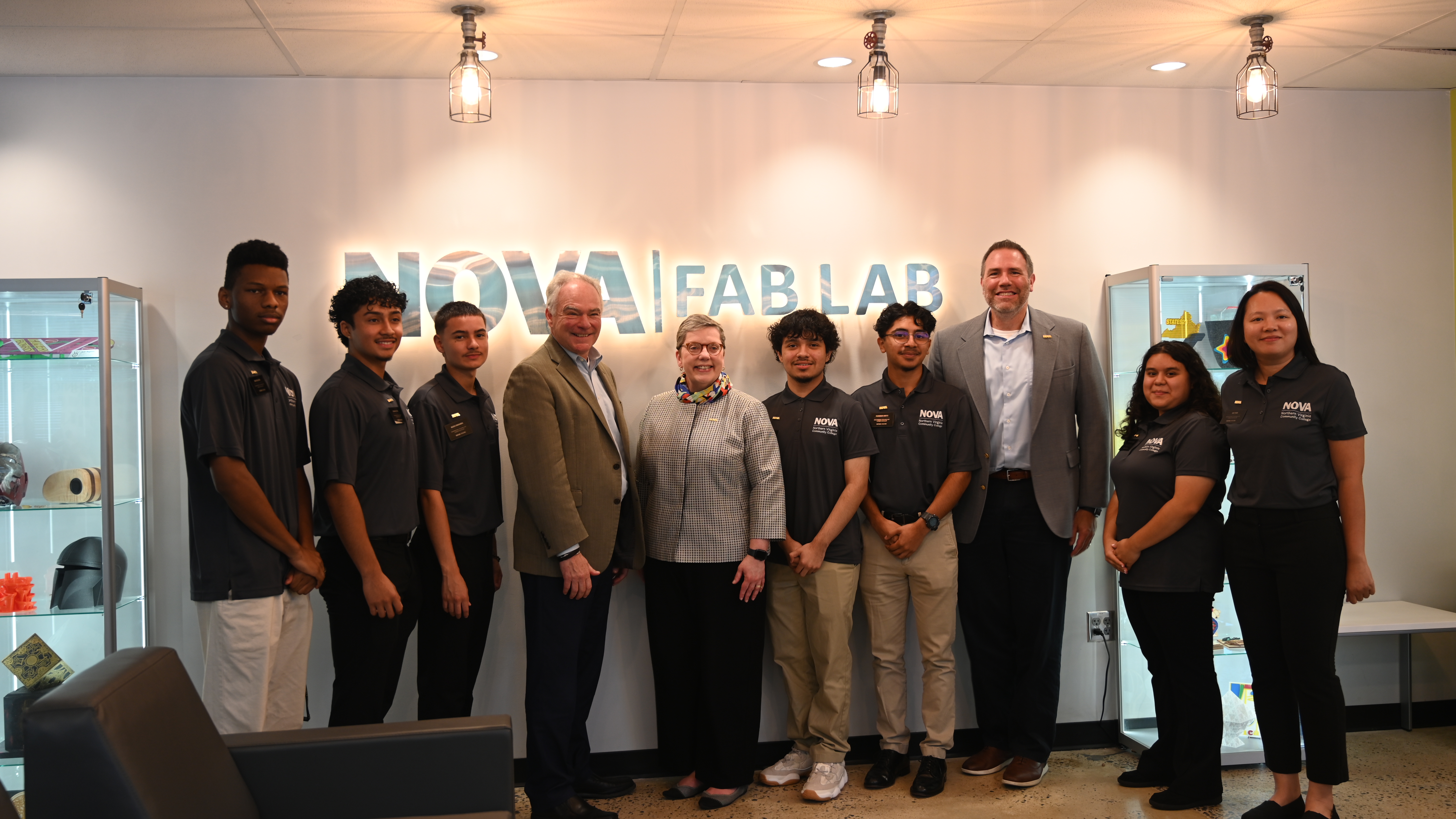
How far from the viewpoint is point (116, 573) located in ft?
11.4

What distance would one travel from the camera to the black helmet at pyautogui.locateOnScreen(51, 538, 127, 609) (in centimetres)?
350

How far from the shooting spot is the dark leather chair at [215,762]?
1.78m

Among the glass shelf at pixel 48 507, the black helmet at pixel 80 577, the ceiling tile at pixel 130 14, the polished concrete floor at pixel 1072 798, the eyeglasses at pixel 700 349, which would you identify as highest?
the ceiling tile at pixel 130 14

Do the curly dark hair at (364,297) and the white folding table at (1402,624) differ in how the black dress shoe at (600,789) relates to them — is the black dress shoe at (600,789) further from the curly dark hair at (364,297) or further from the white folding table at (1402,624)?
the white folding table at (1402,624)

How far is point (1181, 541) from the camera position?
11.2ft

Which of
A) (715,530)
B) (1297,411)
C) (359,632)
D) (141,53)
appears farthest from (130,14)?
(1297,411)

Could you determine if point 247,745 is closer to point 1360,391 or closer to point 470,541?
point 470,541

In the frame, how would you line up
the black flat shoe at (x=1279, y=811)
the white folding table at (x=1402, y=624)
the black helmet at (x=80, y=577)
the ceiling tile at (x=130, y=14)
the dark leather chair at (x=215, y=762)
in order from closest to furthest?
the dark leather chair at (x=215, y=762)
the ceiling tile at (x=130, y=14)
the black flat shoe at (x=1279, y=811)
the black helmet at (x=80, y=577)
the white folding table at (x=1402, y=624)

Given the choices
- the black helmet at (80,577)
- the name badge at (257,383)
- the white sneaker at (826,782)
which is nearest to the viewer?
the name badge at (257,383)

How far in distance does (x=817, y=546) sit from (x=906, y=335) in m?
0.89

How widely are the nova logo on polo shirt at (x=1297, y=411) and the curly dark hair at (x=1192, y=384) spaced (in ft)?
0.83

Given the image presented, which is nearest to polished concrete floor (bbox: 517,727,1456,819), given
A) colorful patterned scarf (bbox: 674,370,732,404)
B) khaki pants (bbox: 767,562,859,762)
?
khaki pants (bbox: 767,562,859,762)

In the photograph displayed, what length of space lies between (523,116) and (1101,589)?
10.5 feet

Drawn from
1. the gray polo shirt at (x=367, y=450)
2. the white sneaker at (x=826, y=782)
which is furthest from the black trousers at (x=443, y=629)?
the white sneaker at (x=826, y=782)
